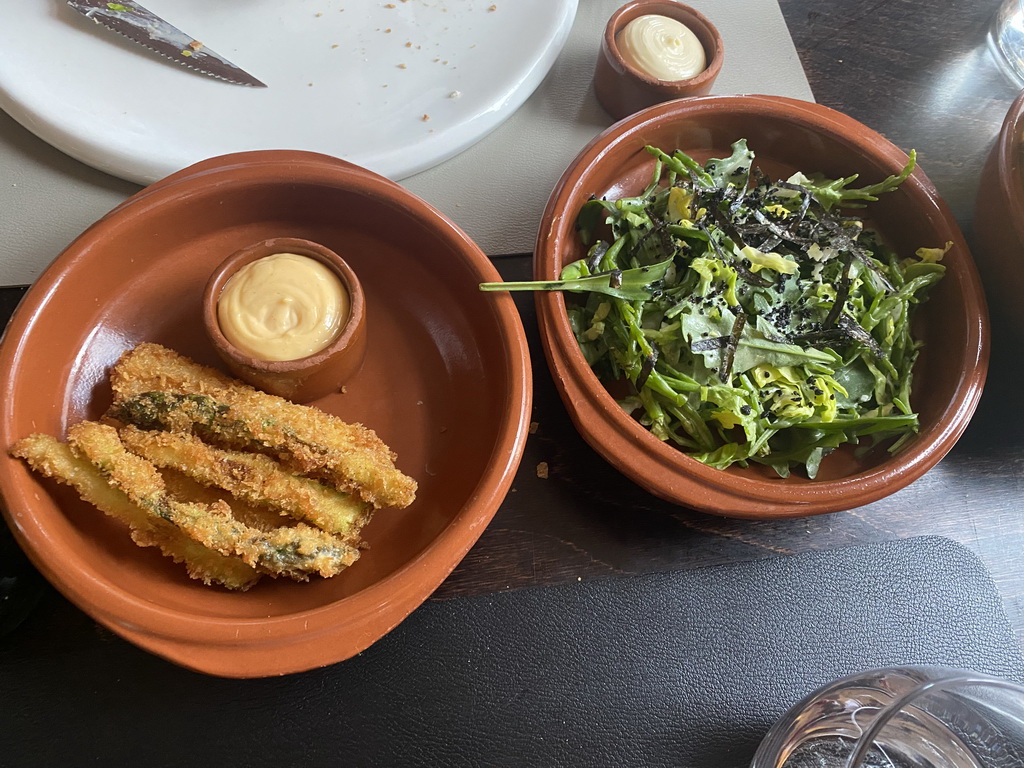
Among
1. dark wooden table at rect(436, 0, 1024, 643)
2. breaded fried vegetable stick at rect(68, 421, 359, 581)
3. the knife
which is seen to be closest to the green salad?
dark wooden table at rect(436, 0, 1024, 643)

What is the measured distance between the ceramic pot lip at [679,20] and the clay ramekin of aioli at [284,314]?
2.49 ft

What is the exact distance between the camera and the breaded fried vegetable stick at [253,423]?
1.00 meters

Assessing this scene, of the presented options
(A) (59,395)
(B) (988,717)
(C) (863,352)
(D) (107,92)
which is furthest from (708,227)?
(D) (107,92)

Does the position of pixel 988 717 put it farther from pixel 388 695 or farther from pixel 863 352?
pixel 388 695

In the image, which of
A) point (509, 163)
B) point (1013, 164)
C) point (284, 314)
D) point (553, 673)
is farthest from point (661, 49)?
point (553, 673)

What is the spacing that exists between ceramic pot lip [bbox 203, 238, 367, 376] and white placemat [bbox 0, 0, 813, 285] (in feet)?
1.20

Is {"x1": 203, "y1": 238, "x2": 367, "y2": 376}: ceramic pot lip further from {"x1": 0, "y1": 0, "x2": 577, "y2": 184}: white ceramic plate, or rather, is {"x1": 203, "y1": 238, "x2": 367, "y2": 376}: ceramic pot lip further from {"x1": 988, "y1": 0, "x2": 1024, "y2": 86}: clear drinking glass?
{"x1": 988, "y1": 0, "x2": 1024, "y2": 86}: clear drinking glass

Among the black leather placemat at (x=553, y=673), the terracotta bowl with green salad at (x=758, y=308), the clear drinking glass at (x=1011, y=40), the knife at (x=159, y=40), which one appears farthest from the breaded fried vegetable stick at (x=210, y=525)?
the clear drinking glass at (x=1011, y=40)

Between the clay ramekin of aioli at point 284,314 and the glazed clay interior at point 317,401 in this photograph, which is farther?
the clay ramekin of aioli at point 284,314

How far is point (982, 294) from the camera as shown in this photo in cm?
121

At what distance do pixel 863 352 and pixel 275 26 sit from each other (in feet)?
4.81

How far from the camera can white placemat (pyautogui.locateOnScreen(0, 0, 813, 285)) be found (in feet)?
4.17

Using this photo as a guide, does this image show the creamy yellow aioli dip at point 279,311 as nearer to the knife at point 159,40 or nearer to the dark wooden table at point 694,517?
the dark wooden table at point 694,517

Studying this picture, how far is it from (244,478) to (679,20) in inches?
51.4
